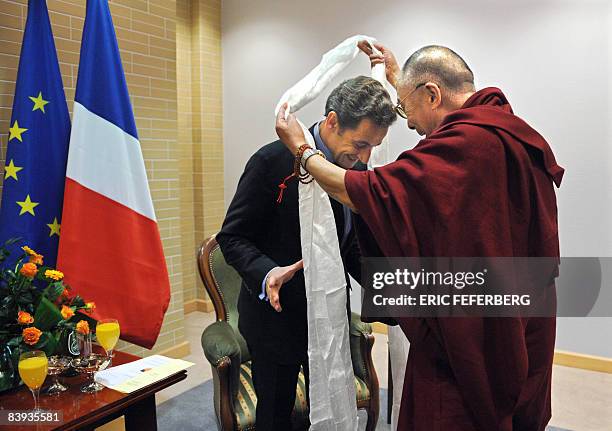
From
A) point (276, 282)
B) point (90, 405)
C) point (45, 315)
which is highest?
point (276, 282)

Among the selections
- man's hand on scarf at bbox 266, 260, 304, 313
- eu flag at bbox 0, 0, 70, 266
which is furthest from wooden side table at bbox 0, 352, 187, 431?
eu flag at bbox 0, 0, 70, 266

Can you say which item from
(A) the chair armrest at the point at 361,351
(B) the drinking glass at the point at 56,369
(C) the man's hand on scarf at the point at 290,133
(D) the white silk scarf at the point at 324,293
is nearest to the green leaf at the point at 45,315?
(B) the drinking glass at the point at 56,369

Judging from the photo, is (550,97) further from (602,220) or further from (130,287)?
(130,287)

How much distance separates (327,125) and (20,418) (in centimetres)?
130

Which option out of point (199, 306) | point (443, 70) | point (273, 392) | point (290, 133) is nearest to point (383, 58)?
point (443, 70)

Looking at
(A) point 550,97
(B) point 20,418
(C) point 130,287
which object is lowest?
(B) point 20,418

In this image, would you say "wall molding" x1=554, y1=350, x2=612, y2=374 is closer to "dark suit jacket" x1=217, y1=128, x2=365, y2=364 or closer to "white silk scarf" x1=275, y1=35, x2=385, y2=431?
"white silk scarf" x1=275, y1=35, x2=385, y2=431

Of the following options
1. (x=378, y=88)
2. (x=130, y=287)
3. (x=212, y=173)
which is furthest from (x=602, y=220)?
(x=212, y=173)

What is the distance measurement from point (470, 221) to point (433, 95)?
0.38 meters

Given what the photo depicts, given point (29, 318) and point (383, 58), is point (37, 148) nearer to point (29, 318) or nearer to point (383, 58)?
point (29, 318)

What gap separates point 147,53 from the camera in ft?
10.8

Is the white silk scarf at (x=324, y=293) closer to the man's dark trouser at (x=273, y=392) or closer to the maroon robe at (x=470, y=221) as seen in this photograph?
the man's dark trouser at (x=273, y=392)

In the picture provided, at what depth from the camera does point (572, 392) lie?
3.20 metres

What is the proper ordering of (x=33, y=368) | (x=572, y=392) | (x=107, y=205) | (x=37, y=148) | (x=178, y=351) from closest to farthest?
(x=33, y=368), (x=37, y=148), (x=107, y=205), (x=572, y=392), (x=178, y=351)
